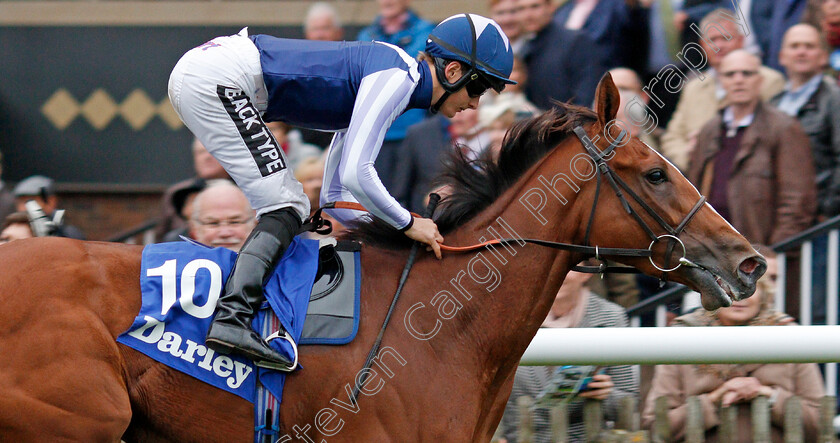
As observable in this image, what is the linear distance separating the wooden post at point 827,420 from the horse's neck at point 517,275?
1434 millimetres

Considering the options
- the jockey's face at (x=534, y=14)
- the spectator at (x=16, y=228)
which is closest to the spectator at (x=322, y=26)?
the jockey's face at (x=534, y=14)

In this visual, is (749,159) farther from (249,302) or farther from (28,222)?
(28,222)

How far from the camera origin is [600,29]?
21.4 feet

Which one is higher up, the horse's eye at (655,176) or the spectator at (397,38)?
the spectator at (397,38)

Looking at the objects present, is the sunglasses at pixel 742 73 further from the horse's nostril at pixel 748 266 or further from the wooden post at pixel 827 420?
the horse's nostril at pixel 748 266

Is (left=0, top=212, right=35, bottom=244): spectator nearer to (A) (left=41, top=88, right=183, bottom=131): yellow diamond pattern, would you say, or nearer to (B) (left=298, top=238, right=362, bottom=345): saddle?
(B) (left=298, top=238, right=362, bottom=345): saddle

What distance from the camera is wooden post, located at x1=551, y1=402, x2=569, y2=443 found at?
402 cm

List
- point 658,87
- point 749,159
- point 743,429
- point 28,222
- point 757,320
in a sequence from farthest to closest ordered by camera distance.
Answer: point 658,87 → point 749,159 → point 28,222 → point 757,320 → point 743,429

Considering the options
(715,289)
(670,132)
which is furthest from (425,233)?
(670,132)

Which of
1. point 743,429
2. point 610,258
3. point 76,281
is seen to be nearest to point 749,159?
point 743,429

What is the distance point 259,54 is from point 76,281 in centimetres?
100

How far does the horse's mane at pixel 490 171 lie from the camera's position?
3.45 meters

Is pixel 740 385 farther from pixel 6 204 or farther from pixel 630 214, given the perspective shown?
pixel 6 204

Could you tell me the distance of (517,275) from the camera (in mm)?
3359
